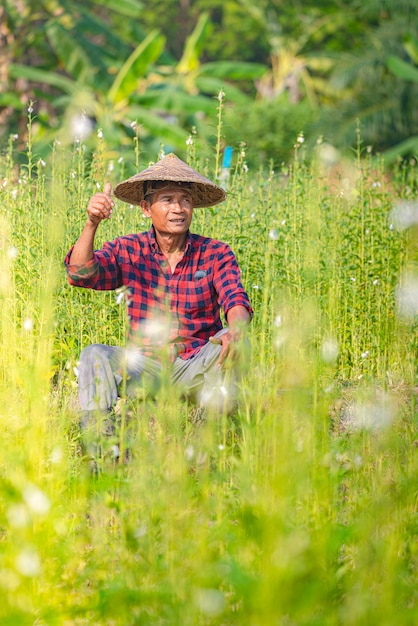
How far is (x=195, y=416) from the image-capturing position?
4.24 meters

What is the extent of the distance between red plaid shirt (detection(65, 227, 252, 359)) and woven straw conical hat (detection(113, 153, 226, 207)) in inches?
9.8

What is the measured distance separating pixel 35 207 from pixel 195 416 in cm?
171

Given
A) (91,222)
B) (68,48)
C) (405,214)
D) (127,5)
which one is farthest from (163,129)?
(91,222)

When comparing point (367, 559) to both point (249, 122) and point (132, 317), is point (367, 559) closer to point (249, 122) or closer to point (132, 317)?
point (132, 317)

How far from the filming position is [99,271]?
13.8 ft

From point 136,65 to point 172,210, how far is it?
9.82 m

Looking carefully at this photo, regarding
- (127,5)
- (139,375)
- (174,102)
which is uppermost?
(127,5)

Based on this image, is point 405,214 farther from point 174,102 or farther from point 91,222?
point 174,102

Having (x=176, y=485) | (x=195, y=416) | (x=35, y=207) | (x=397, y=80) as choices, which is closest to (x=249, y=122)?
(x=397, y=80)

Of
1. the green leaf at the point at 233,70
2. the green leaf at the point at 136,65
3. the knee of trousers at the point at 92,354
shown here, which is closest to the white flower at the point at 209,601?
the knee of trousers at the point at 92,354

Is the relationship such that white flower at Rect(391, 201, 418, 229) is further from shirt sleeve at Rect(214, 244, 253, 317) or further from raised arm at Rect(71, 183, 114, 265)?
raised arm at Rect(71, 183, 114, 265)

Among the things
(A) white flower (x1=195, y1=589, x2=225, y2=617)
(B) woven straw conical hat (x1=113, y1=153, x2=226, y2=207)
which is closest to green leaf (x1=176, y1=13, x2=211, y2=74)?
(B) woven straw conical hat (x1=113, y1=153, x2=226, y2=207)

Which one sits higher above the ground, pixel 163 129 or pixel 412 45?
pixel 412 45

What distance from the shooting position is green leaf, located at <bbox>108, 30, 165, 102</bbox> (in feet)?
43.7
